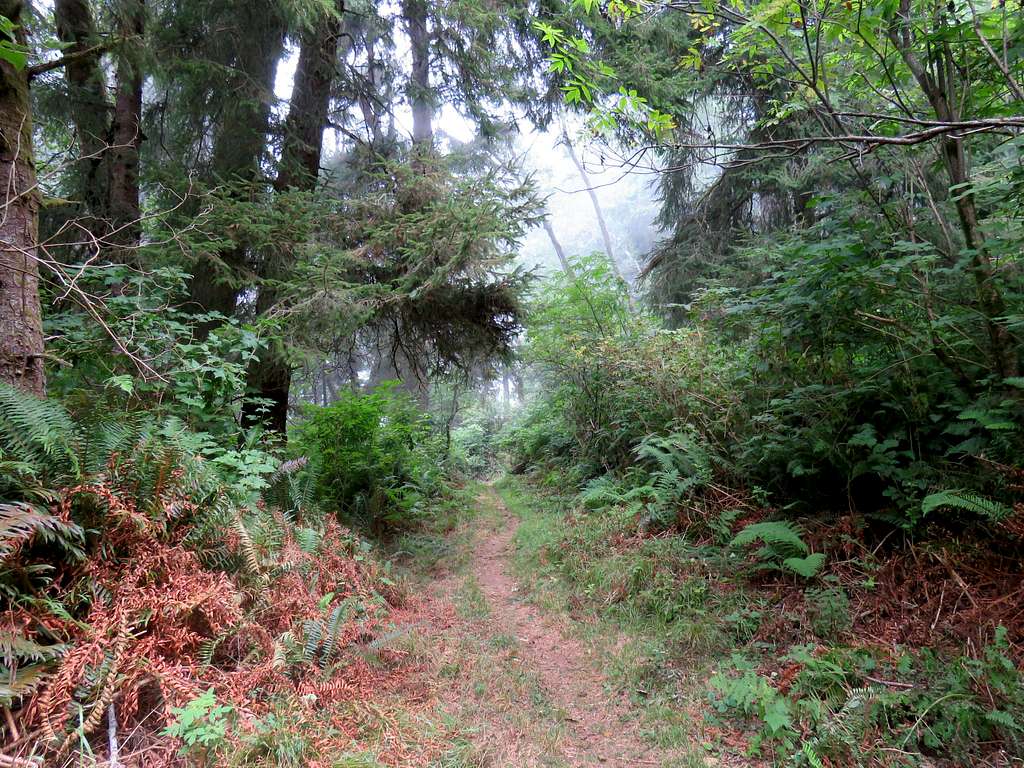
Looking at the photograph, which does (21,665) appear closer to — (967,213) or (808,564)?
(808,564)

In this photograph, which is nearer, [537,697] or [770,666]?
[770,666]

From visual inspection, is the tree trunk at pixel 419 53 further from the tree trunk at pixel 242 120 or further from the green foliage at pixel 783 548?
the green foliage at pixel 783 548

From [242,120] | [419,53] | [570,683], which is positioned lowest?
[570,683]

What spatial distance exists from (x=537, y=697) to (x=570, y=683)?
337mm

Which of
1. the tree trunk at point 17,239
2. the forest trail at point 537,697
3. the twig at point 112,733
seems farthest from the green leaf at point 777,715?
the tree trunk at point 17,239

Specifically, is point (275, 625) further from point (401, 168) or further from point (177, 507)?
point (401, 168)

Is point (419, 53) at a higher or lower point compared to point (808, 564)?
higher

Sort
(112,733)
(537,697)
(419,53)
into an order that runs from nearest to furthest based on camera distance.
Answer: (112,733) < (537,697) < (419,53)

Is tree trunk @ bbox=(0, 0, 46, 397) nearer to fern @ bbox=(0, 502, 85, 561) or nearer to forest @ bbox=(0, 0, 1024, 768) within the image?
forest @ bbox=(0, 0, 1024, 768)

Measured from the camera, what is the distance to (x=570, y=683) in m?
3.81

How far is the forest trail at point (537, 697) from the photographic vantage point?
3.03 meters

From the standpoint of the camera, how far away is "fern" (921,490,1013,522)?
11.1 feet

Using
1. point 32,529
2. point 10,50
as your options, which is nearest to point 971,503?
point 32,529

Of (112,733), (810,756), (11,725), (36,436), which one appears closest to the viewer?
(11,725)
